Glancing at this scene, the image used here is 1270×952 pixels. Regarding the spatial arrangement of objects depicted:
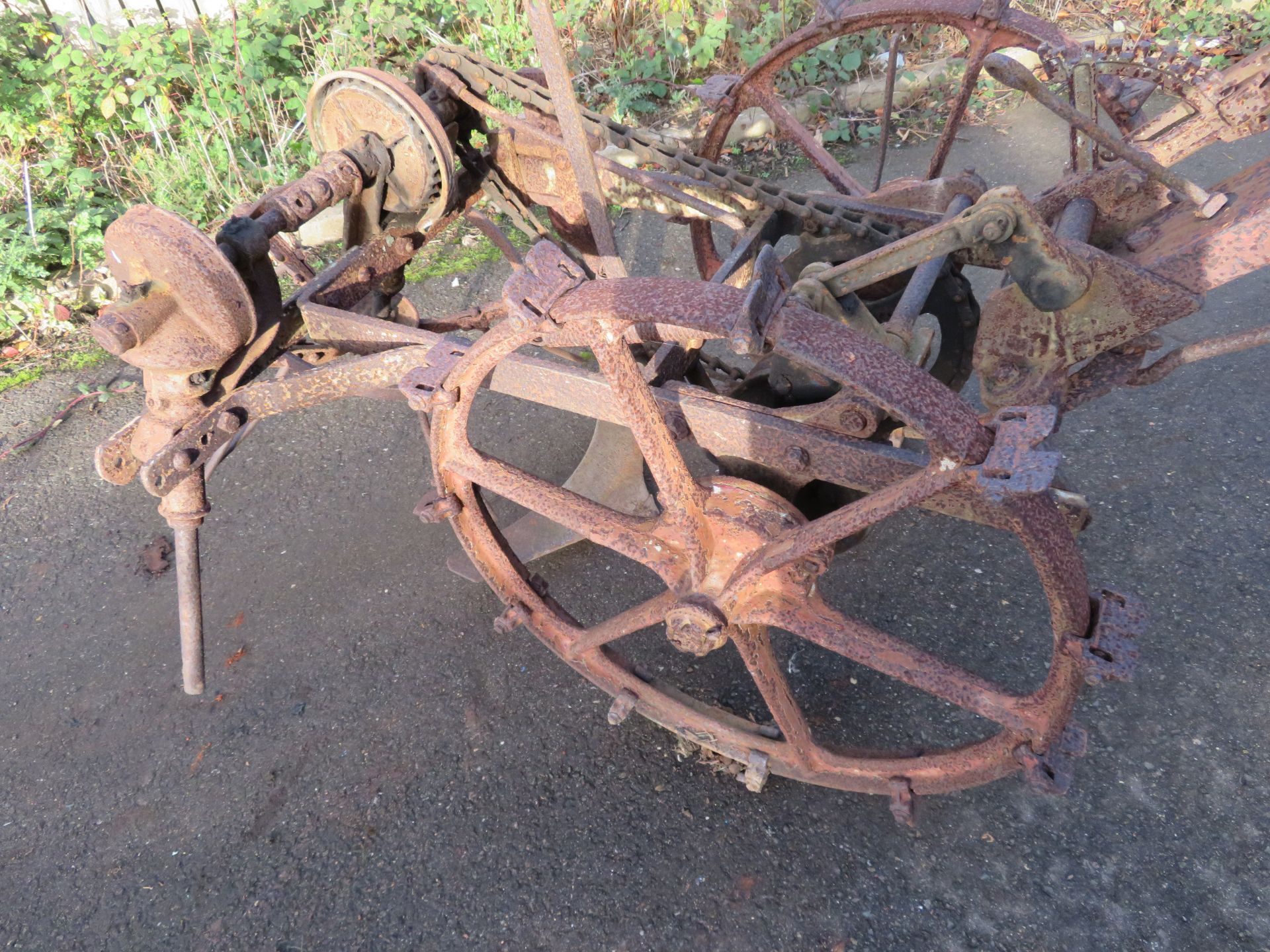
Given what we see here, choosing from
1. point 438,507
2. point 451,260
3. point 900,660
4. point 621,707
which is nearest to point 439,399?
point 438,507

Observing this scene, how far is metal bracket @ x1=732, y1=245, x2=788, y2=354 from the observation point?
1.30 metres

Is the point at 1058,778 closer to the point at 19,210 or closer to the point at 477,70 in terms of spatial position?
the point at 477,70

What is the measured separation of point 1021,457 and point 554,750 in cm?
157

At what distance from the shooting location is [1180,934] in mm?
1868

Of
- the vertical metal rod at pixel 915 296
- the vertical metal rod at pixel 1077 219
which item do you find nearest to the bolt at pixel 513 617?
the vertical metal rod at pixel 915 296

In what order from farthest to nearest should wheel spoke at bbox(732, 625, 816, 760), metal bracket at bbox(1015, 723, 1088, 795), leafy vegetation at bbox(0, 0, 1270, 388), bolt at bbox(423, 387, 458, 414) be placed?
leafy vegetation at bbox(0, 0, 1270, 388) → wheel spoke at bbox(732, 625, 816, 760) → bolt at bbox(423, 387, 458, 414) → metal bracket at bbox(1015, 723, 1088, 795)

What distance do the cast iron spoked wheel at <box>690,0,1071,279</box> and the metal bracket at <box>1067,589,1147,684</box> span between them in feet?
4.96

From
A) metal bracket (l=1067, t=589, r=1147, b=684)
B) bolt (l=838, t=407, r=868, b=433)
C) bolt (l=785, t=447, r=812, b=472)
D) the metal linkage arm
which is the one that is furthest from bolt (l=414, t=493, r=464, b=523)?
metal bracket (l=1067, t=589, r=1147, b=684)

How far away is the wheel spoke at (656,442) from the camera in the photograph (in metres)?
1.48

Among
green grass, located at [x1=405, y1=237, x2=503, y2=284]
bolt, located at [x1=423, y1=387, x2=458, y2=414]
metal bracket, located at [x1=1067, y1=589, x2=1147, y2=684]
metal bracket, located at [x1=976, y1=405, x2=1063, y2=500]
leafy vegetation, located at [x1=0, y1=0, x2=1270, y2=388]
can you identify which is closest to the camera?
metal bracket, located at [x1=976, y1=405, x2=1063, y2=500]

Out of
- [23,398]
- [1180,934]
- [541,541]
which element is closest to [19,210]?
[23,398]

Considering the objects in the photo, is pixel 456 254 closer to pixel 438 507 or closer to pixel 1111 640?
pixel 438 507

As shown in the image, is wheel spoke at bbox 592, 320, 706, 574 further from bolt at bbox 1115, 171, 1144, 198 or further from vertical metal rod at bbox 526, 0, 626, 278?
bolt at bbox 1115, 171, 1144, 198

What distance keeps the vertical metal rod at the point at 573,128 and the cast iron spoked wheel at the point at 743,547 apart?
521mm
